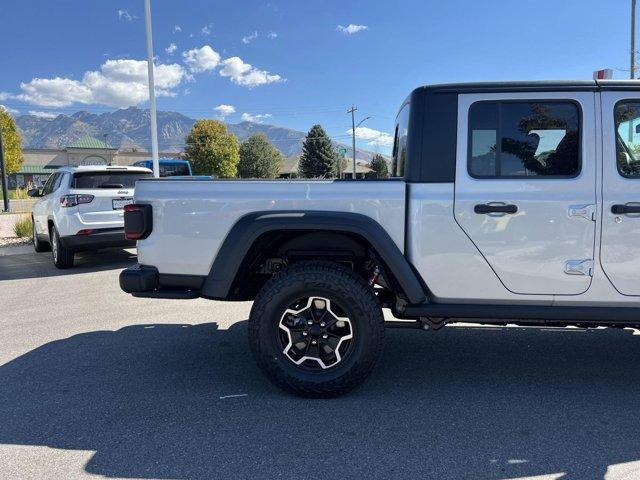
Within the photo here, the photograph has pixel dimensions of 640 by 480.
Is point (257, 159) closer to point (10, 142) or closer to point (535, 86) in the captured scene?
point (10, 142)

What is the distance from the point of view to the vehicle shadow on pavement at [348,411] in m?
2.51

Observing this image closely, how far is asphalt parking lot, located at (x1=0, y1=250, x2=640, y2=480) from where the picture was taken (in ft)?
8.21

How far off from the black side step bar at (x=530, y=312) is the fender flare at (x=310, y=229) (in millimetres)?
114

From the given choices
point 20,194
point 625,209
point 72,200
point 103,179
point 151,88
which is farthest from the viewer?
point 20,194

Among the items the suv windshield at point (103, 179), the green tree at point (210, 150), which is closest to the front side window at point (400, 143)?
the suv windshield at point (103, 179)

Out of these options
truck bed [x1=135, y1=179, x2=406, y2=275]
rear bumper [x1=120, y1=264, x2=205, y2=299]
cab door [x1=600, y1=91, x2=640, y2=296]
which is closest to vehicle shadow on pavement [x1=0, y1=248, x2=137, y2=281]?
rear bumper [x1=120, y1=264, x2=205, y2=299]

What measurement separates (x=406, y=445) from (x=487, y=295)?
1095mm

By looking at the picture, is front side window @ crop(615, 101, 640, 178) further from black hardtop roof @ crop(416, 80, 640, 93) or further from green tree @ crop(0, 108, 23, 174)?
green tree @ crop(0, 108, 23, 174)

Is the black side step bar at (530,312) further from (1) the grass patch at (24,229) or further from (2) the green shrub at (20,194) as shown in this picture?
(2) the green shrub at (20,194)

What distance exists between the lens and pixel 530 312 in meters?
3.04

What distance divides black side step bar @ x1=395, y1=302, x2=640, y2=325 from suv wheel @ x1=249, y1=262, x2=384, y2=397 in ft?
1.12

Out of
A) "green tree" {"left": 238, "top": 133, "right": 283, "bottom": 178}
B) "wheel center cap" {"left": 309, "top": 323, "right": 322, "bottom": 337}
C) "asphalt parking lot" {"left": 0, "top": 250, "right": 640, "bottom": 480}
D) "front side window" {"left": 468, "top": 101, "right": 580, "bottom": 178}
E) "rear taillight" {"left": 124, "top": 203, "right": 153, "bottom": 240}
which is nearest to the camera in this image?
"asphalt parking lot" {"left": 0, "top": 250, "right": 640, "bottom": 480}

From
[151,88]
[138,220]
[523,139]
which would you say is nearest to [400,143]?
[523,139]

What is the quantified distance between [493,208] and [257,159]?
72050mm
